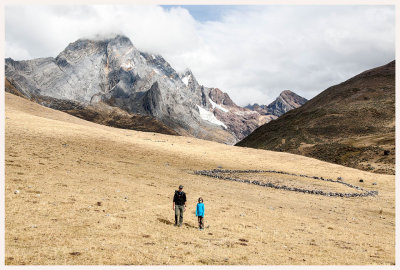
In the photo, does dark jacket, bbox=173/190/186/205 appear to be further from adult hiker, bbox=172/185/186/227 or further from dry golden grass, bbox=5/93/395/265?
dry golden grass, bbox=5/93/395/265

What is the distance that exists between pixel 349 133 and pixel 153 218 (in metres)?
152

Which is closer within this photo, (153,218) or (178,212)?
(178,212)

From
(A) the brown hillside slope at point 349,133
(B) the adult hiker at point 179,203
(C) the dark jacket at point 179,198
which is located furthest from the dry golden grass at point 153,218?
(A) the brown hillside slope at point 349,133

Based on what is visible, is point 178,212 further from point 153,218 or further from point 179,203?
point 153,218

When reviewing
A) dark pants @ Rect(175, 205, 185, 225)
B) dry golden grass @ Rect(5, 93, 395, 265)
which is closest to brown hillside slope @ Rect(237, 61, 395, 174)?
dry golden grass @ Rect(5, 93, 395, 265)

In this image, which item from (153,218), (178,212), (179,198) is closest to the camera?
(179,198)

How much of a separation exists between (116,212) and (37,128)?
154ft

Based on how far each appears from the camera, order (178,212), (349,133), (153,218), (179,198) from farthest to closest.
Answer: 1. (349,133)
2. (153,218)
3. (178,212)
4. (179,198)

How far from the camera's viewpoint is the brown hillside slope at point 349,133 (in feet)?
357

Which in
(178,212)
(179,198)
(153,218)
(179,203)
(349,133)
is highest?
(349,133)

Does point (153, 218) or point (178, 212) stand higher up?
point (178, 212)

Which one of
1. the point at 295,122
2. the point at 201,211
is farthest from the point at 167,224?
the point at 295,122

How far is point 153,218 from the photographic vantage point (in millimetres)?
23500

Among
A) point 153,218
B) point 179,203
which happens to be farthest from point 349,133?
point 153,218
